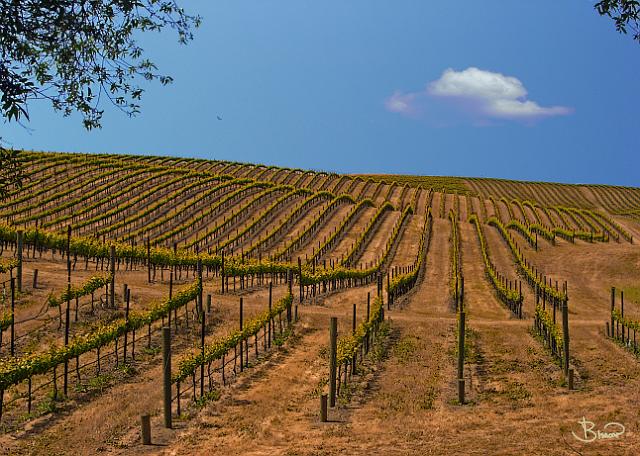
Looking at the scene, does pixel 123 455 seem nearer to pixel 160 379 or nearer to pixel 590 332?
pixel 160 379

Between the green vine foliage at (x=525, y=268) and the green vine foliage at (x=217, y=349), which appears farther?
the green vine foliage at (x=525, y=268)

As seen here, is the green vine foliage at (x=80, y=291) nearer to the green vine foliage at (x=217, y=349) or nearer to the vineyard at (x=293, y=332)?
the vineyard at (x=293, y=332)

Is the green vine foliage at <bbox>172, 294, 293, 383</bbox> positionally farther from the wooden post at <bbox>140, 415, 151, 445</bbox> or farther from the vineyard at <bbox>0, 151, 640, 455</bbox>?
the wooden post at <bbox>140, 415, 151, 445</bbox>

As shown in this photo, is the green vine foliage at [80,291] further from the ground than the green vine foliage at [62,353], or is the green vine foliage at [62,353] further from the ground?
the green vine foliage at [80,291]

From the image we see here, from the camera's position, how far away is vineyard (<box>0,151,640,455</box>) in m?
15.1

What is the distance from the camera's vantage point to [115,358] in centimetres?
2172

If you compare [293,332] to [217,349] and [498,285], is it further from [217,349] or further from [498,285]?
[498,285]

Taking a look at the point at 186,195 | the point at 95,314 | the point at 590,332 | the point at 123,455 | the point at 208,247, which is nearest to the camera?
the point at 123,455

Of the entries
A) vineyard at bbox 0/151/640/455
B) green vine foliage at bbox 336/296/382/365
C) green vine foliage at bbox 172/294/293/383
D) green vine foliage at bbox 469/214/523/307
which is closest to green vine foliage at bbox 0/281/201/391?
vineyard at bbox 0/151/640/455

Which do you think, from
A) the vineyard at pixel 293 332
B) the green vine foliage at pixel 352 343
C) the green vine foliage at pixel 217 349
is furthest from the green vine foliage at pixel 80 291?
the green vine foliage at pixel 352 343

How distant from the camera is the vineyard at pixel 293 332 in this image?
1509 centimetres

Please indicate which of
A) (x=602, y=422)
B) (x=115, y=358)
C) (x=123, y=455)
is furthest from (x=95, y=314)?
(x=602, y=422)

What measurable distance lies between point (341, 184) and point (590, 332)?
6265 centimetres

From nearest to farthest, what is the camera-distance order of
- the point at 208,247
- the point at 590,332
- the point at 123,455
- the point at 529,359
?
the point at 123,455 → the point at 529,359 → the point at 590,332 → the point at 208,247
